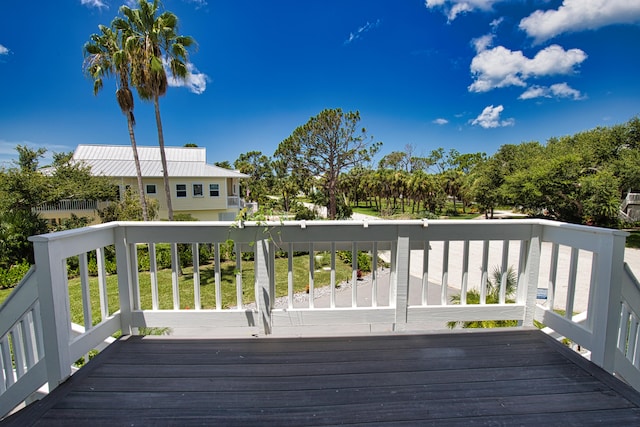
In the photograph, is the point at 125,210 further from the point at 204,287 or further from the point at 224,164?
the point at 224,164

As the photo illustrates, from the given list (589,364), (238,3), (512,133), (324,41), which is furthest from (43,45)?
(512,133)

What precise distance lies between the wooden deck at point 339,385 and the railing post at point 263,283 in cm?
14

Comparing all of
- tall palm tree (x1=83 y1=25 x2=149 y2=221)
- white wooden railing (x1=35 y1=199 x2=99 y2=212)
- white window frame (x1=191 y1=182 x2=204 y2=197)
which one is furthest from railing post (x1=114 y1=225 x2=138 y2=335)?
white window frame (x1=191 y1=182 x2=204 y2=197)

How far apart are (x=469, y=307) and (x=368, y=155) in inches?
723

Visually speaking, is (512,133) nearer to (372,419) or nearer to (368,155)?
(368,155)

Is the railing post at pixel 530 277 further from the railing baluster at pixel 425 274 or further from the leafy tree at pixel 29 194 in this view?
the leafy tree at pixel 29 194

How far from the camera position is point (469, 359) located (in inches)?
71.3

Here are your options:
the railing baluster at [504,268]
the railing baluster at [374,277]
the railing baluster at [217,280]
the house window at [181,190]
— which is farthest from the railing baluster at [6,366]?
the house window at [181,190]

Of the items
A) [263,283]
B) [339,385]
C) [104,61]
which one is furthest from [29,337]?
[104,61]

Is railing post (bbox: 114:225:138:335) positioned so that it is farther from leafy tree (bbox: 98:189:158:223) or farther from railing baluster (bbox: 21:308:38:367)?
leafy tree (bbox: 98:189:158:223)

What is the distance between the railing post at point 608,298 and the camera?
5.45 feet

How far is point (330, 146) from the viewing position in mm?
19812

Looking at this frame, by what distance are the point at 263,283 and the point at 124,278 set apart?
3.17 ft

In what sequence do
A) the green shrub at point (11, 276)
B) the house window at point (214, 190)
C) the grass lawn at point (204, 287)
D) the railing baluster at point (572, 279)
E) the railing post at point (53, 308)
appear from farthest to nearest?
the house window at point (214, 190)
the green shrub at point (11, 276)
the grass lawn at point (204, 287)
the railing baluster at point (572, 279)
the railing post at point (53, 308)
